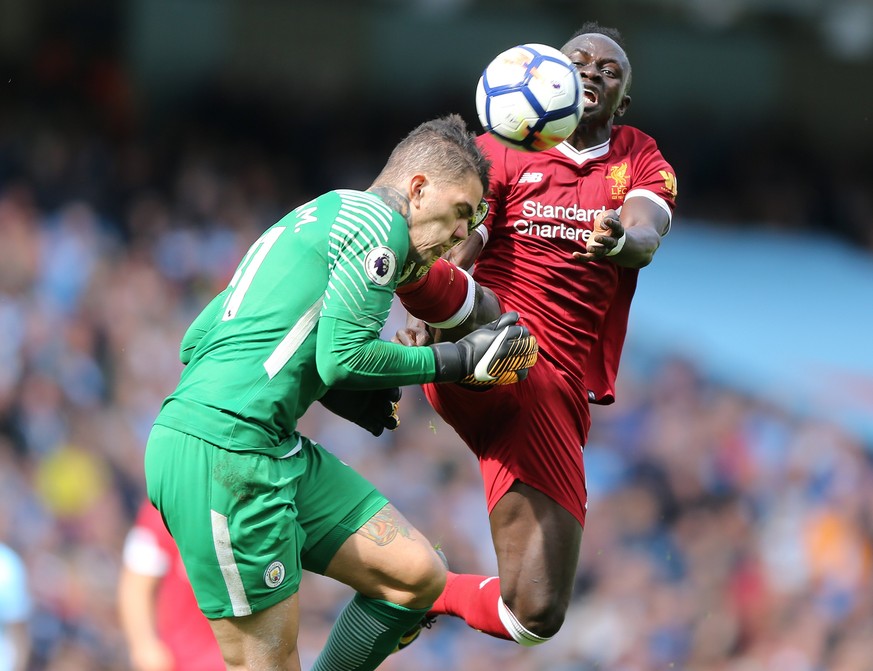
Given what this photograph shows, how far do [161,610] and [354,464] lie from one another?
5.13m

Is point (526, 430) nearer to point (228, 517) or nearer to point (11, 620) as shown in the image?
point (228, 517)

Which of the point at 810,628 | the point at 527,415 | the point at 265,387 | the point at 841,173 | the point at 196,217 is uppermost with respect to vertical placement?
the point at 265,387

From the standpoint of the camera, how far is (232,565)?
4293 mm

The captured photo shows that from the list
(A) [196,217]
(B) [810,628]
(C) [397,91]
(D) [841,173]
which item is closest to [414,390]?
(A) [196,217]

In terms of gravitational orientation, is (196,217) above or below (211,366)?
below

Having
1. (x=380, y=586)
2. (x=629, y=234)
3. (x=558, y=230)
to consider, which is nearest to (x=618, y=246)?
(x=629, y=234)

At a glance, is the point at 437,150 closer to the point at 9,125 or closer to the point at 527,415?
the point at 527,415

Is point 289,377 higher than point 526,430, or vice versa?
point 289,377

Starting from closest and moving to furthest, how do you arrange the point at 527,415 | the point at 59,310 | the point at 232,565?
the point at 232,565, the point at 527,415, the point at 59,310

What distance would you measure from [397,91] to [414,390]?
5.15 m

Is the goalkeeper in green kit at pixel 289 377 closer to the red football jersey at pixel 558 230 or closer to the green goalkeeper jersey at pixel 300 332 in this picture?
the green goalkeeper jersey at pixel 300 332

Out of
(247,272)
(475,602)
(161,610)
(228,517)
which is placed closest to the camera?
(228,517)

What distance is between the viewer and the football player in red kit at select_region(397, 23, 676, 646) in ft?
17.8

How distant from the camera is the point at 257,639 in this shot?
4367mm
